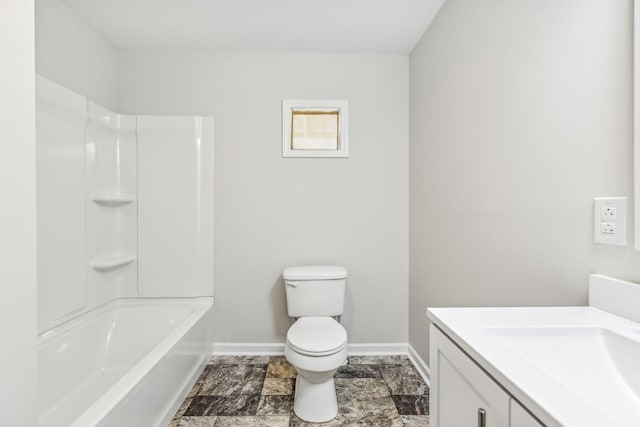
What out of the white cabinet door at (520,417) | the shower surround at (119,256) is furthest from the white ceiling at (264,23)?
the white cabinet door at (520,417)

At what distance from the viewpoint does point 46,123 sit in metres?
1.69

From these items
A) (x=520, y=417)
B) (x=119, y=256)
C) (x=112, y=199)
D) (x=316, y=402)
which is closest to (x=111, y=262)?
(x=119, y=256)

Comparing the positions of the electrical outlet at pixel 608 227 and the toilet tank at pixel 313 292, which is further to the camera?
the toilet tank at pixel 313 292

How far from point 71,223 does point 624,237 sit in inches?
98.5

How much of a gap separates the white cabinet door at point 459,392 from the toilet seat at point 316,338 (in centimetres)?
79

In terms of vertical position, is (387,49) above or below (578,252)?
above

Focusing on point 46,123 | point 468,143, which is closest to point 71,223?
point 46,123

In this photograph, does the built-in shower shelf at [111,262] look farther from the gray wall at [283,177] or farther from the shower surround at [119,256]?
the gray wall at [283,177]

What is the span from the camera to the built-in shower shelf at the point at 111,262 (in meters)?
2.12

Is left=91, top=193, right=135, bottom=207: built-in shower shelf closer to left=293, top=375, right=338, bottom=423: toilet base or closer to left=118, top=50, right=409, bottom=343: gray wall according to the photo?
left=118, top=50, right=409, bottom=343: gray wall

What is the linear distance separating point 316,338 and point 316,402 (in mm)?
330

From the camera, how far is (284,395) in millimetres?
1957

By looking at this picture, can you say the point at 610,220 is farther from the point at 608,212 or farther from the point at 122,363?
the point at 122,363

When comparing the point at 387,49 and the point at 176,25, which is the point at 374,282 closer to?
the point at 387,49
